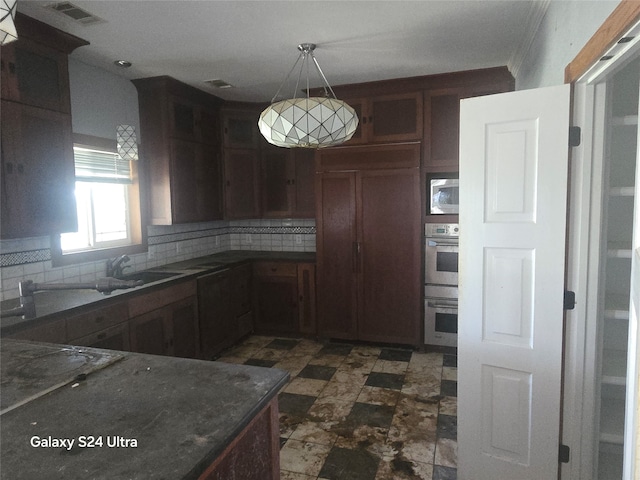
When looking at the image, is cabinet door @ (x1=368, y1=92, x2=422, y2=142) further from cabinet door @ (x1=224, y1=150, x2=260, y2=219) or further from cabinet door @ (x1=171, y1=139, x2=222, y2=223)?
cabinet door @ (x1=171, y1=139, x2=222, y2=223)

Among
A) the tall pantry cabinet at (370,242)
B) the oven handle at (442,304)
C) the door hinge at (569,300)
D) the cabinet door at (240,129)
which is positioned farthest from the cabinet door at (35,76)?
the oven handle at (442,304)

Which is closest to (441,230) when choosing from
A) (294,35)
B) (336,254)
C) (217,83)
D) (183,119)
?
(336,254)

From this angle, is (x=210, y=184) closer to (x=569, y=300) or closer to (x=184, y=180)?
(x=184, y=180)

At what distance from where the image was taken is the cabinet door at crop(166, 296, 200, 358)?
310cm

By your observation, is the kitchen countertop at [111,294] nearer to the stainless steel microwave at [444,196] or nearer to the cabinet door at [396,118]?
the stainless steel microwave at [444,196]

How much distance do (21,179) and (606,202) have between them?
119 inches

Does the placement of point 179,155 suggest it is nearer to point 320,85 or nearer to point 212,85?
point 212,85

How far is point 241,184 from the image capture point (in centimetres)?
439

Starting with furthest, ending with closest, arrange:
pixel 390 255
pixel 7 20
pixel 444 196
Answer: pixel 390 255 → pixel 444 196 → pixel 7 20

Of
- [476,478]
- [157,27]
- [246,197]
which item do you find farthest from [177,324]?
[476,478]

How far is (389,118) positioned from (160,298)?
2.54 meters

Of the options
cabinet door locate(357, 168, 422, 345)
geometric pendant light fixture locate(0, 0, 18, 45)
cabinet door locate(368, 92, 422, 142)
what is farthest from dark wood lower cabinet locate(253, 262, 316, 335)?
geometric pendant light fixture locate(0, 0, 18, 45)

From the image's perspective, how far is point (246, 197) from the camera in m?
4.43

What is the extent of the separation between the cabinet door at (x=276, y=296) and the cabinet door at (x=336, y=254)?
0.32 metres
